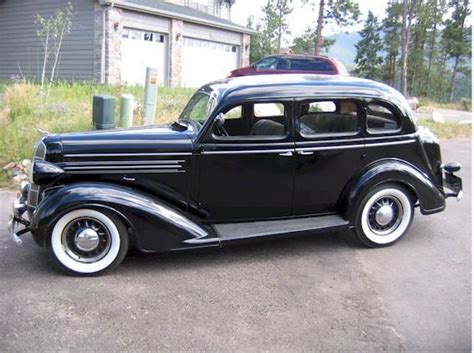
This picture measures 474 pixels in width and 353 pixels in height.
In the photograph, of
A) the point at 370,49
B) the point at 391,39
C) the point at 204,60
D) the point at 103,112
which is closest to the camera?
the point at 103,112

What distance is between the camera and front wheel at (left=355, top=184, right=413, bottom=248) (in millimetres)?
4996

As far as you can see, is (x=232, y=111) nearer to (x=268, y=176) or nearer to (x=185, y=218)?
(x=268, y=176)

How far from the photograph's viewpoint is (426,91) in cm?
4584

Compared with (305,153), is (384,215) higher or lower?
lower

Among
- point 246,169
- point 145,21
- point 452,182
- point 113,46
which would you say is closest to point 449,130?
point 452,182

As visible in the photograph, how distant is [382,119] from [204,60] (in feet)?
64.0

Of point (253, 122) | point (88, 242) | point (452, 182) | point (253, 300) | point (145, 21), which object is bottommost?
point (253, 300)

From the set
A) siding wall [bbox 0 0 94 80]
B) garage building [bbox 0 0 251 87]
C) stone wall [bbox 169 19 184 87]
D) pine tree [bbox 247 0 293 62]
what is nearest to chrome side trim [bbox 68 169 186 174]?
garage building [bbox 0 0 251 87]

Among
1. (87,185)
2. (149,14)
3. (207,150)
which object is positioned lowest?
(87,185)

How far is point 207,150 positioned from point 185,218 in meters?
0.66

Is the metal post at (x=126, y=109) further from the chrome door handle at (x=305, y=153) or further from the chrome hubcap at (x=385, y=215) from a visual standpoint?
the chrome hubcap at (x=385, y=215)

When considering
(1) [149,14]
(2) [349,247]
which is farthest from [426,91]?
(2) [349,247]

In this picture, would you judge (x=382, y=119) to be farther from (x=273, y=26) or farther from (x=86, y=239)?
(x=273, y=26)

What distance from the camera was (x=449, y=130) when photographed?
14172 mm
